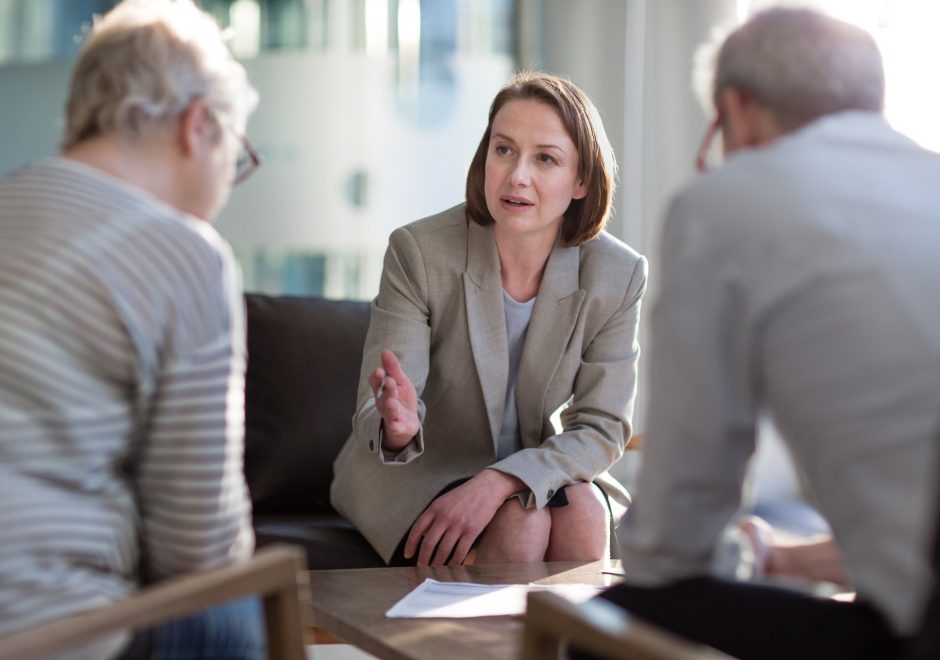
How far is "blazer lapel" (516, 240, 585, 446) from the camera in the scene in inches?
95.7

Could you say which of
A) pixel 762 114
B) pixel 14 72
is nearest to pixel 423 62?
pixel 14 72

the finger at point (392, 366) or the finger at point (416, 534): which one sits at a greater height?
the finger at point (392, 366)

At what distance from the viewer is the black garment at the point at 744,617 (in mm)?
1259

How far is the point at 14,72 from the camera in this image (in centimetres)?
370

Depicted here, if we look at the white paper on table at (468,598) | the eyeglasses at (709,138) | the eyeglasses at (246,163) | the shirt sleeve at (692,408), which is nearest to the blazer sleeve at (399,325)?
the white paper on table at (468,598)

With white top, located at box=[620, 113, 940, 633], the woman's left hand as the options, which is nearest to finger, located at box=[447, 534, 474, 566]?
the woman's left hand

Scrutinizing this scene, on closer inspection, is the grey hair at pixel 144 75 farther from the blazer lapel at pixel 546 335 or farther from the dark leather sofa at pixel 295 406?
the dark leather sofa at pixel 295 406

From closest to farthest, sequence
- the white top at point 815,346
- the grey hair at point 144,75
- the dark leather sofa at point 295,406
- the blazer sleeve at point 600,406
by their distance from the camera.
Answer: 1. the white top at point 815,346
2. the grey hair at point 144,75
3. the blazer sleeve at point 600,406
4. the dark leather sofa at point 295,406

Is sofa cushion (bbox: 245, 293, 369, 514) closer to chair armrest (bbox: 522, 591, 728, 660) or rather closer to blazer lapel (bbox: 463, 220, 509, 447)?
blazer lapel (bbox: 463, 220, 509, 447)

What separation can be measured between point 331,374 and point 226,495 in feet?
5.20

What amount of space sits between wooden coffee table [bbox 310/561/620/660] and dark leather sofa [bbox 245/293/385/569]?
2.17ft

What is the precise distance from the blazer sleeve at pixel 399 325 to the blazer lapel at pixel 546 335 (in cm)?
21

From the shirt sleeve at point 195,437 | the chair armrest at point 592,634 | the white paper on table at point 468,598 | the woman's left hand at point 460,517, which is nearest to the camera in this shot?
the chair armrest at point 592,634

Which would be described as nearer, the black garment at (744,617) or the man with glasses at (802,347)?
the man with glasses at (802,347)
